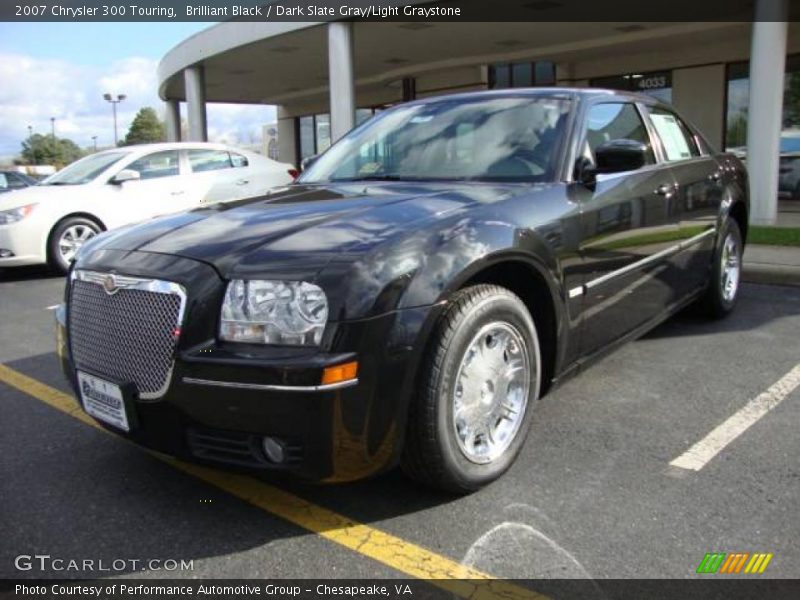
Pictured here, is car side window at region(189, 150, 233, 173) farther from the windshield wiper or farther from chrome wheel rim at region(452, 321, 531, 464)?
chrome wheel rim at region(452, 321, 531, 464)

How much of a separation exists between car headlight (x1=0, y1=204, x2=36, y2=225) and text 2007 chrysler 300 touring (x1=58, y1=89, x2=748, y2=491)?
6.01m

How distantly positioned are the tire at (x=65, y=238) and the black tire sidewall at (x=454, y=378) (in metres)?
7.06

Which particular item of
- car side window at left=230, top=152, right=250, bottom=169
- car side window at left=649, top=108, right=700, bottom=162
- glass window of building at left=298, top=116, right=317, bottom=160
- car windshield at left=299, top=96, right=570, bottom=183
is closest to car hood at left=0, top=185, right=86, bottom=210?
car side window at left=230, top=152, right=250, bottom=169

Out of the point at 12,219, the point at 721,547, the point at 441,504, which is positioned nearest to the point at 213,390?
the point at 441,504

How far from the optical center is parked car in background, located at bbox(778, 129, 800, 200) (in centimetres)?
1448

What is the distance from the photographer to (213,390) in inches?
95.9

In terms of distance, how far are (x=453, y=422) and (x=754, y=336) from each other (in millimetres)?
3322

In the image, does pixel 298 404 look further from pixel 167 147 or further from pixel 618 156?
pixel 167 147

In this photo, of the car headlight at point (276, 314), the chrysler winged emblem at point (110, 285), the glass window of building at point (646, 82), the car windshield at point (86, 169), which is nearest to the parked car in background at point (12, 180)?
the car windshield at point (86, 169)

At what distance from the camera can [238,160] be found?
1059cm

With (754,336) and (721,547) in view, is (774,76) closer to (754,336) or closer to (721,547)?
(754,336)

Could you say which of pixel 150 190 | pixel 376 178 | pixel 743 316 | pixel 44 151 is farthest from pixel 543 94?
pixel 44 151

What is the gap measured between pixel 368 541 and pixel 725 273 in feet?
13.1

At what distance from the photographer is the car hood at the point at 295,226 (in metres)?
2.54
